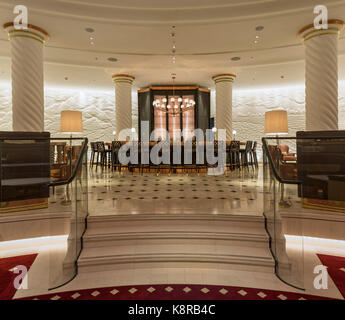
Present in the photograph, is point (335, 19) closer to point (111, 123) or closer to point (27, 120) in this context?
point (27, 120)

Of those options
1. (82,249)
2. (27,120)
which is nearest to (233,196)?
(82,249)

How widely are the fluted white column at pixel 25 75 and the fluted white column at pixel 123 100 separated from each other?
392 centimetres

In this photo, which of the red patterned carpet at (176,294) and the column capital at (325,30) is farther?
the column capital at (325,30)

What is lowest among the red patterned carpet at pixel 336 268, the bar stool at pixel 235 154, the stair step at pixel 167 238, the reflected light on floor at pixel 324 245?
the red patterned carpet at pixel 336 268

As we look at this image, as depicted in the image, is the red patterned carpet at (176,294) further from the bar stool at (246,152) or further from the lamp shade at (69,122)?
the bar stool at (246,152)

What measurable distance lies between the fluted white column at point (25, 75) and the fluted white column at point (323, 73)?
615 cm

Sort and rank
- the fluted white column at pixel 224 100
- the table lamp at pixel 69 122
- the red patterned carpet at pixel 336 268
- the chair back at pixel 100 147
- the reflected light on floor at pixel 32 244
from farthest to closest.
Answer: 1. the fluted white column at pixel 224 100
2. the chair back at pixel 100 147
3. the table lamp at pixel 69 122
4. the reflected light on floor at pixel 32 244
5. the red patterned carpet at pixel 336 268

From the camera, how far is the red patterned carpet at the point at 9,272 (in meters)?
2.57

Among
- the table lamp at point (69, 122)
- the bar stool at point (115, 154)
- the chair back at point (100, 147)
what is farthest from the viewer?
the chair back at point (100, 147)

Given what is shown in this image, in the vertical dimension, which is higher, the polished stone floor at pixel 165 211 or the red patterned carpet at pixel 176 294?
the polished stone floor at pixel 165 211

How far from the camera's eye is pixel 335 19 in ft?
18.0

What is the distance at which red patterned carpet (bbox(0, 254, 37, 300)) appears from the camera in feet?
8.44

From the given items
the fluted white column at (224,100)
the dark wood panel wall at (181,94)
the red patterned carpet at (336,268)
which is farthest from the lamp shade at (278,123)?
the dark wood panel wall at (181,94)

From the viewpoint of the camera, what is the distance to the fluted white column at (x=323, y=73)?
18.4ft
